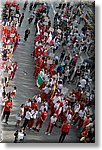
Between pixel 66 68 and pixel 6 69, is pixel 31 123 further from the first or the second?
pixel 66 68

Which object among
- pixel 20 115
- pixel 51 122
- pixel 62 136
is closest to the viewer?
pixel 62 136

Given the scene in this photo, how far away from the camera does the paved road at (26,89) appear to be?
6.52m

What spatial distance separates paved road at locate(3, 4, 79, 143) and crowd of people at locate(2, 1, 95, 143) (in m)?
0.08

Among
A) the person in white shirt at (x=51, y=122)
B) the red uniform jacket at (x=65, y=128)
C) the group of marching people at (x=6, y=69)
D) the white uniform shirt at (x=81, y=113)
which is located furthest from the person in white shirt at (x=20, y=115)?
the white uniform shirt at (x=81, y=113)

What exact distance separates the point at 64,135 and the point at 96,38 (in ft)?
4.65

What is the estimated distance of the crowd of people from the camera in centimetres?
690

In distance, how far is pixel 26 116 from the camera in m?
7.25

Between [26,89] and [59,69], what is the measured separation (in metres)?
1.42

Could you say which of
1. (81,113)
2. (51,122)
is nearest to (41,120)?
(51,122)

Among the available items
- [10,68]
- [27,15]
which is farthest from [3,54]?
[27,15]

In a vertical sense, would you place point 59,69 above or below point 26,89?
above

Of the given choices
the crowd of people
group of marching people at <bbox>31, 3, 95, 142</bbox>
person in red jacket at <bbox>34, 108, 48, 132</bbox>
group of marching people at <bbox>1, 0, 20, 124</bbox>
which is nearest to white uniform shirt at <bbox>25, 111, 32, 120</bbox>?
the crowd of people

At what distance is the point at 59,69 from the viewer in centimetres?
883

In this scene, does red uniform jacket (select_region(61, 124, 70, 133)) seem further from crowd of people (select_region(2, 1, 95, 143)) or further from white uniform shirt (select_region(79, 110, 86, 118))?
white uniform shirt (select_region(79, 110, 86, 118))
